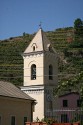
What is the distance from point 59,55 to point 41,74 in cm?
6239

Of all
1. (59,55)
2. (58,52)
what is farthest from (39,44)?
(58,52)

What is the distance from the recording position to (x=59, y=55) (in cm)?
10212

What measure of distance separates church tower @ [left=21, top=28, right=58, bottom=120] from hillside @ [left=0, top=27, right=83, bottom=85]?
2227 cm

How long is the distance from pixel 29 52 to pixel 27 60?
36.7 inches

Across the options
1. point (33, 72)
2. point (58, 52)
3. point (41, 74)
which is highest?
point (58, 52)

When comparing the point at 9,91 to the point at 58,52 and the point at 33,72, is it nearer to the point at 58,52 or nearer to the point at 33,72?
the point at 33,72

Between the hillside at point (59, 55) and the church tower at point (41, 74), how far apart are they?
2227 cm

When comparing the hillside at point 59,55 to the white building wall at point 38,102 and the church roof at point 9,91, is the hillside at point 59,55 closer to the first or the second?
the white building wall at point 38,102

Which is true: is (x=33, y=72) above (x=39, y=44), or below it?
below

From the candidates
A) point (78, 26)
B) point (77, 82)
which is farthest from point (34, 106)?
point (78, 26)

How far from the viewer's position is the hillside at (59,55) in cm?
8044

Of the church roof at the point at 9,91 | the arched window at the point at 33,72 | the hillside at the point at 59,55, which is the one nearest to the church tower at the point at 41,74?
the arched window at the point at 33,72

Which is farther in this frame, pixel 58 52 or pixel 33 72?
pixel 58 52

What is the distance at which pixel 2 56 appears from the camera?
97062mm
